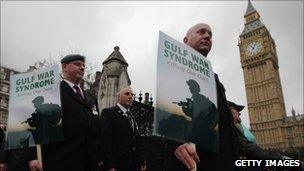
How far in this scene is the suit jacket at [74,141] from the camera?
3526mm

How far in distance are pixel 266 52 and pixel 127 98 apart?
85.9 m

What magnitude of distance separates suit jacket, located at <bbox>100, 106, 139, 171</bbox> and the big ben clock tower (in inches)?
3241

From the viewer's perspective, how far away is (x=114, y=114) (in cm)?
482

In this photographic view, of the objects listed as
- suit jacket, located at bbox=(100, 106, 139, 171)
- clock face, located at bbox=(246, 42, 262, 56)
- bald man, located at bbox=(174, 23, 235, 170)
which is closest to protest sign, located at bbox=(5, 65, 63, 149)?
suit jacket, located at bbox=(100, 106, 139, 171)

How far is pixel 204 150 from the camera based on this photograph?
247 cm

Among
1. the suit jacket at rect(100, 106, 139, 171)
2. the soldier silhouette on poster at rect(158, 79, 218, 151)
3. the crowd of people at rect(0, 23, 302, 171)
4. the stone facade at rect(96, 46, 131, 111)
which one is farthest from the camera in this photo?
the stone facade at rect(96, 46, 131, 111)

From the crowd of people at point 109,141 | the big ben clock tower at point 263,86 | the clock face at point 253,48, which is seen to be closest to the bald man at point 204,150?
the crowd of people at point 109,141

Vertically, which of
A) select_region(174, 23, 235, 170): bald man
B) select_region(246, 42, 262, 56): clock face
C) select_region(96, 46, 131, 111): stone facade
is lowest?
select_region(174, 23, 235, 170): bald man

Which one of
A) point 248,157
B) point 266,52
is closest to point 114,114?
point 248,157

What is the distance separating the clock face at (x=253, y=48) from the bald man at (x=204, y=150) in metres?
88.4

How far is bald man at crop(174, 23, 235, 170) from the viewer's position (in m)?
2.18

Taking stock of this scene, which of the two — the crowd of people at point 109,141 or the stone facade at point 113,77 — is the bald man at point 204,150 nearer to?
the crowd of people at point 109,141

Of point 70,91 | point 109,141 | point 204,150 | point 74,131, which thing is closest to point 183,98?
point 204,150

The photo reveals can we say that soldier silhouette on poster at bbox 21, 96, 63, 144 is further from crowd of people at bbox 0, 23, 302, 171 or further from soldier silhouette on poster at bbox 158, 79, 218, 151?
soldier silhouette on poster at bbox 158, 79, 218, 151
